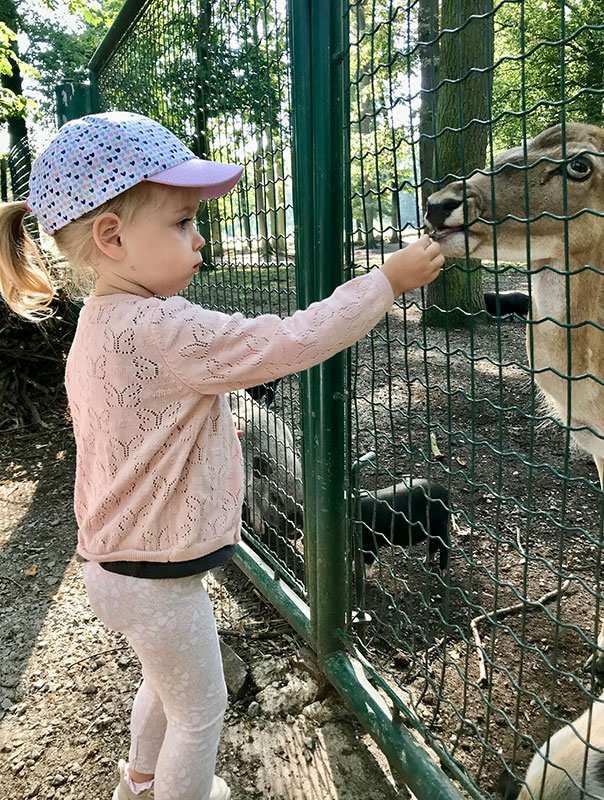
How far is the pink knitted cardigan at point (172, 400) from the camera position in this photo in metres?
1.59

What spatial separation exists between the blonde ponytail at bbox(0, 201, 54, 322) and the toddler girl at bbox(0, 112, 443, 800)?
0.36 meters

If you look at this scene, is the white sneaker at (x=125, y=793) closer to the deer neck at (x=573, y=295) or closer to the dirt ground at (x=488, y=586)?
the dirt ground at (x=488, y=586)

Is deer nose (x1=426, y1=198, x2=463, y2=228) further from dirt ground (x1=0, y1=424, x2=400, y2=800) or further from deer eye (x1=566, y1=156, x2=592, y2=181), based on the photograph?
dirt ground (x1=0, y1=424, x2=400, y2=800)

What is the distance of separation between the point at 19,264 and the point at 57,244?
0.36 meters

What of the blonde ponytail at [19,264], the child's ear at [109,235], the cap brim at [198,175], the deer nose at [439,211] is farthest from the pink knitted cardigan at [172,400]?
the deer nose at [439,211]

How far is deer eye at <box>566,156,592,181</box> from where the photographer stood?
230cm

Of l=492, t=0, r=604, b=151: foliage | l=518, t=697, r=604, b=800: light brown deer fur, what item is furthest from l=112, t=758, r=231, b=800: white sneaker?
l=492, t=0, r=604, b=151: foliage

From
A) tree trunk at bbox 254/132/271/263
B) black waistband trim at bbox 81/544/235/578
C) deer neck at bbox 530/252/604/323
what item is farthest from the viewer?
tree trunk at bbox 254/132/271/263

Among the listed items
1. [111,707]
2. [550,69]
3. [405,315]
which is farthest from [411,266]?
[550,69]

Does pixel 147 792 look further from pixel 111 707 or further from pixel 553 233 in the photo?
pixel 553 233

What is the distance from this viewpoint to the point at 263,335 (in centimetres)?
158

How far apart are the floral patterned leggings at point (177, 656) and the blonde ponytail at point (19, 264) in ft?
2.65

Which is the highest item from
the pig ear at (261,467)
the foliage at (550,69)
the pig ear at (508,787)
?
the foliage at (550,69)

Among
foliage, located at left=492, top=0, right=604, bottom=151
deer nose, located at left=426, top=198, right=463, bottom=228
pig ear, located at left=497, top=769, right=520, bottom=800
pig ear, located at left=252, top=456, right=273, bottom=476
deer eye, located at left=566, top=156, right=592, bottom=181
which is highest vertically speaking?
foliage, located at left=492, top=0, right=604, bottom=151
